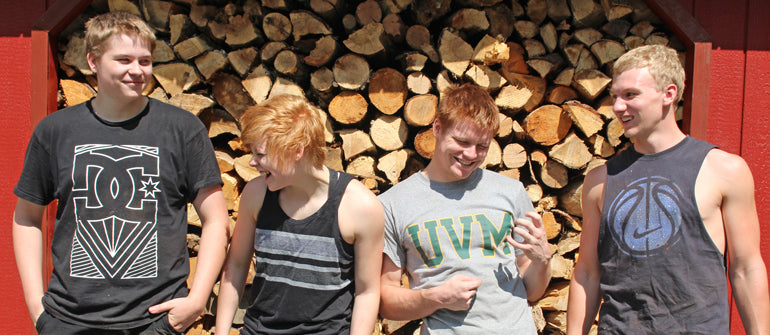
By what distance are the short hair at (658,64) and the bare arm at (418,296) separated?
0.89m

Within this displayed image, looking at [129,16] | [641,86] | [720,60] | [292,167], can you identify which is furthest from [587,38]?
[129,16]

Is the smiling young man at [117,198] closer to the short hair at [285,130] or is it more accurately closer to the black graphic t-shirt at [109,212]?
the black graphic t-shirt at [109,212]

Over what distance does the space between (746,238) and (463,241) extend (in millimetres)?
900

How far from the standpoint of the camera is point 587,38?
9.35 feet

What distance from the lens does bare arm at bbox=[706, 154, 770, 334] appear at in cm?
175

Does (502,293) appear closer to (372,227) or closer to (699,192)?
(372,227)

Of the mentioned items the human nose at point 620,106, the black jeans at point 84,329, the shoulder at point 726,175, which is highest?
the human nose at point 620,106

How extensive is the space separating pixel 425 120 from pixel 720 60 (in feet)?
5.00

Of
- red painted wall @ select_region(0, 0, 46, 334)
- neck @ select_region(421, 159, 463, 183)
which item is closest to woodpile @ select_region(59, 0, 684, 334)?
red painted wall @ select_region(0, 0, 46, 334)

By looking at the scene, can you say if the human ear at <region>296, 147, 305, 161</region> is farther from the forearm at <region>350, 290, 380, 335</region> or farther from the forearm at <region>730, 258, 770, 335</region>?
the forearm at <region>730, 258, 770, 335</region>

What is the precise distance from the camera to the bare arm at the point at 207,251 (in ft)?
6.26

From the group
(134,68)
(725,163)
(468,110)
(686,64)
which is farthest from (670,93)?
(134,68)

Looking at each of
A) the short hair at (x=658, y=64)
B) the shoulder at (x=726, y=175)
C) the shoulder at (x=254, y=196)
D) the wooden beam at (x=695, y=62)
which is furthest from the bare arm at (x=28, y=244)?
the wooden beam at (x=695, y=62)

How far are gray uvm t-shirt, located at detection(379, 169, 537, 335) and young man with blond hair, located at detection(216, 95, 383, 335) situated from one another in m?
0.14
